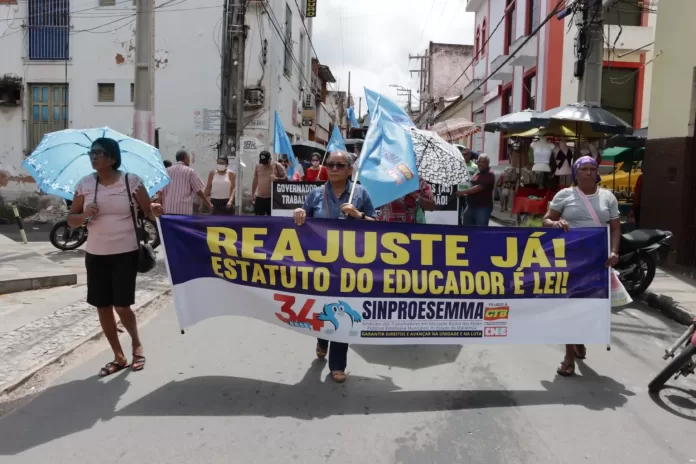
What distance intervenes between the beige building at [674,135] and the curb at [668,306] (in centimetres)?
231

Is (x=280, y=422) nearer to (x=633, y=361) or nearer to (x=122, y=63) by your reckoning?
(x=633, y=361)

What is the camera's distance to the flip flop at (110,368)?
4570 mm

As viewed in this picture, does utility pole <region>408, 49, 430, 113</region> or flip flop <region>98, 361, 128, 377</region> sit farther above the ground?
utility pole <region>408, 49, 430, 113</region>

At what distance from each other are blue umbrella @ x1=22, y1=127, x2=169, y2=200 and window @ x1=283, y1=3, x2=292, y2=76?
58.9 ft

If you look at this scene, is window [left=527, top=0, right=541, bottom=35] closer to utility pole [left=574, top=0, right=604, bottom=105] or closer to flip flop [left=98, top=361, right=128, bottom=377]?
utility pole [left=574, top=0, right=604, bottom=105]

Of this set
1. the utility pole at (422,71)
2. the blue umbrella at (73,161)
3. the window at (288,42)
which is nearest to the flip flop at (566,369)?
the blue umbrella at (73,161)

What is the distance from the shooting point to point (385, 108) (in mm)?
5266

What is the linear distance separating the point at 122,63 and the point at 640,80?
15850 mm

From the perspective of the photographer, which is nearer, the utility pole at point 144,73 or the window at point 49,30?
the utility pole at point 144,73

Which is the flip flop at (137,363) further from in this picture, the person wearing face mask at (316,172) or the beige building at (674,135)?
the beige building at (674,135)

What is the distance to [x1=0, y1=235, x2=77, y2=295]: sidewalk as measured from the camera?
7.27 m

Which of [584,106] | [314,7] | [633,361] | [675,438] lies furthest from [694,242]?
[314,7]

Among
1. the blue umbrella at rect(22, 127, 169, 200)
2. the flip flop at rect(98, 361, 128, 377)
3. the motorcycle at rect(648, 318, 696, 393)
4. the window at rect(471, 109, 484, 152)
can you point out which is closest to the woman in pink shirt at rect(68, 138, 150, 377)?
the flip flop at rect(98, 361, 128, 377)

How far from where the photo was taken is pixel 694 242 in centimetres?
934
